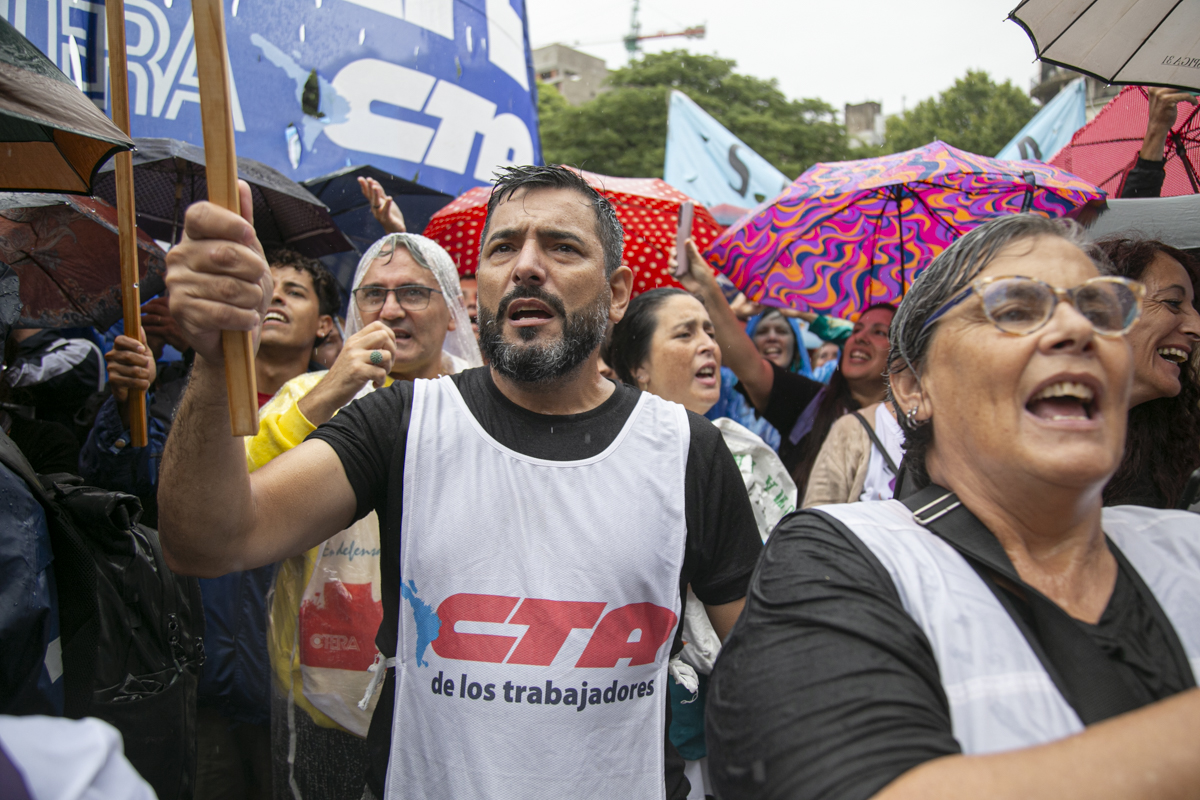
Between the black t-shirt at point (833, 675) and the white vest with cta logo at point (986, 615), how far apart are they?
0.03m

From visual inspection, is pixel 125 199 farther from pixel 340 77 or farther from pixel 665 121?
pixel 665 121

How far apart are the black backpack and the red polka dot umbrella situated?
2558 millimetres

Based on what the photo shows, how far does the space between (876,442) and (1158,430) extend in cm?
92

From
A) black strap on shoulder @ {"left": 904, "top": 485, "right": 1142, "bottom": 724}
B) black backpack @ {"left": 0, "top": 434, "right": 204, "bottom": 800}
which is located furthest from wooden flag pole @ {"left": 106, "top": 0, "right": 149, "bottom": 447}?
black strap on shoulder @ {"left": 904, "top": 485, "right": 1142, "bottom": 724}

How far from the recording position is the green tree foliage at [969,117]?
71.1 ft

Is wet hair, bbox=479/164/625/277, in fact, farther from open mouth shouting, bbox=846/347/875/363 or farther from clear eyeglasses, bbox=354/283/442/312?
open mouth shouting, bbox=846/347/875/363

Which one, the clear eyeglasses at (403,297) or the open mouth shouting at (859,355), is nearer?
the clear eyeglasses at (403,297)

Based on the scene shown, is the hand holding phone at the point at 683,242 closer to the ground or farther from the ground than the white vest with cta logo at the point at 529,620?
farther from the ground

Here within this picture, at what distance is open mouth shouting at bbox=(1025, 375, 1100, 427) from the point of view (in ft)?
3.96

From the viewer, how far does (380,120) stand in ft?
17.8

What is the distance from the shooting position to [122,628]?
1.77 m

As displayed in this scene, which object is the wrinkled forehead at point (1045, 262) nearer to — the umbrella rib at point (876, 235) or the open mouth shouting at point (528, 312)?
the open mouth shouting at point (528, 312)

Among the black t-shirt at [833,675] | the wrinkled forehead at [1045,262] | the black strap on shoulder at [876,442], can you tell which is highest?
the wrinkled forehead at [1045,262]

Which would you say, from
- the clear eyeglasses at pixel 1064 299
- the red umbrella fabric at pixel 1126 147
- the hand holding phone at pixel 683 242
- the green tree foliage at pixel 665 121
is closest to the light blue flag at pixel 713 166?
the red umbrella fabric at pixel 1126 147
